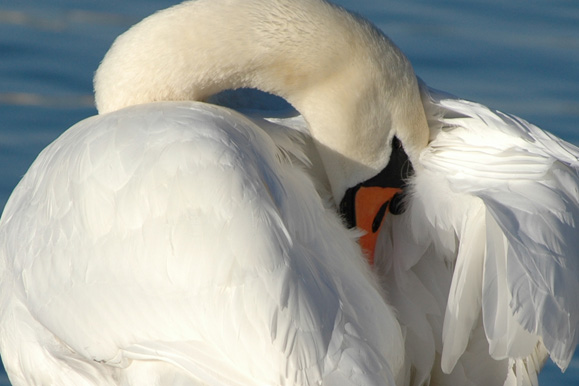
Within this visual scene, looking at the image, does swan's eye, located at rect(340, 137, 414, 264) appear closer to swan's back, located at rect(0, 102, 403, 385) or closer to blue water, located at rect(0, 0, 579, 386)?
swan's back, located at rect(0, 102, 403, 385)

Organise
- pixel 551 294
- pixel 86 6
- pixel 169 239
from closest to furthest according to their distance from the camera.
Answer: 1. pixel 169 239
2. pixel 551 294
3. pixel 86 6

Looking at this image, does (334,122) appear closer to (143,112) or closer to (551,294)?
(143,112)

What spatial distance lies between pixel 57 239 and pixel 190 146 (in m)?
0.50

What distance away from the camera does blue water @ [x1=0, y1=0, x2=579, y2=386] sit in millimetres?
6664

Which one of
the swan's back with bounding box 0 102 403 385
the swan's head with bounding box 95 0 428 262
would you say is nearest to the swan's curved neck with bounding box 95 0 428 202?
the swan's head with bounding box 95 0 428 262

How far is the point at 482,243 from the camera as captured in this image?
315 centimetres

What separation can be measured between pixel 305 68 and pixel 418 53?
151 inches

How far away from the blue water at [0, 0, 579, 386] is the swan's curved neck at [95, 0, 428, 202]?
280cm

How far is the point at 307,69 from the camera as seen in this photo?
11.5 ft

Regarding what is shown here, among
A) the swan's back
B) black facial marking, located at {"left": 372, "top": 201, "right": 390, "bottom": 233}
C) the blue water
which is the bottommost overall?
the blue water

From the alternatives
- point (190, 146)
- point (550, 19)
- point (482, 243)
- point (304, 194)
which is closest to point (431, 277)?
point (482, 243)

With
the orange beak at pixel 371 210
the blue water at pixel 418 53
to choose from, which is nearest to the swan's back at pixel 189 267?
the orange beak at pixel 371 210

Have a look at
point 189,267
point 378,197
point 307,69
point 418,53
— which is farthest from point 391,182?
point 418,53

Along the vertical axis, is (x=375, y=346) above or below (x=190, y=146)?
below
